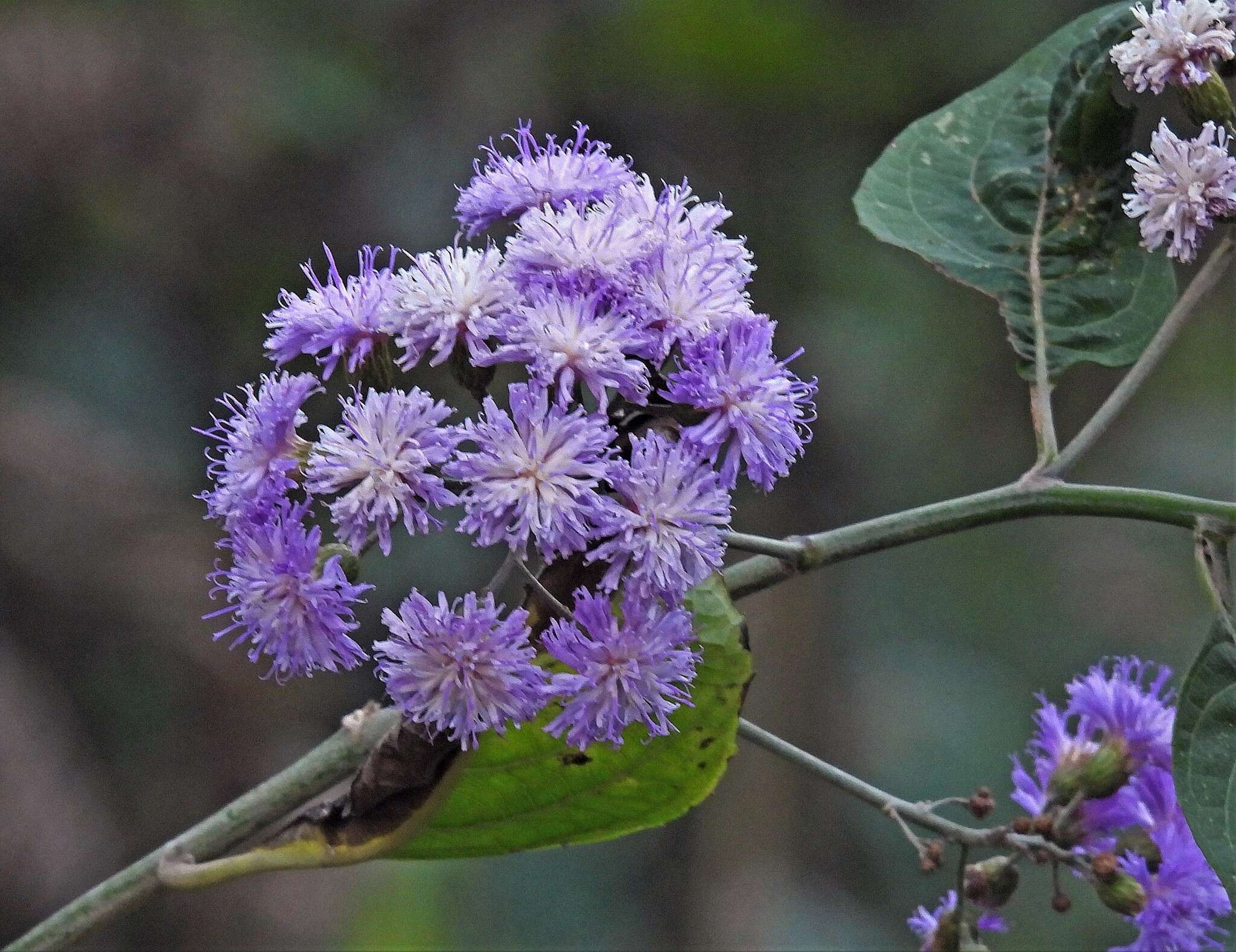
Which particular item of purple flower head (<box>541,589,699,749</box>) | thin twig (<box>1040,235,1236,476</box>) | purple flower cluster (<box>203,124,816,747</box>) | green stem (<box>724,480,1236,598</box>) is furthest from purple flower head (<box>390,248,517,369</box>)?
thin twig (<box>1040,235,1236,476</box>)

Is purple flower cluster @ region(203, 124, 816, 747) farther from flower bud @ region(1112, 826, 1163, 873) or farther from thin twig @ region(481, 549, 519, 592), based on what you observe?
flower bud @ region(1112, 826, 1163, 873)

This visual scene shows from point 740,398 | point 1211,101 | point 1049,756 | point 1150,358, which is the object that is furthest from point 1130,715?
point 740,398

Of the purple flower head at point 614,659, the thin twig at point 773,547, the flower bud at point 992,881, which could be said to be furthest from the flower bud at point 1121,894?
the purple flower head at point 614,659

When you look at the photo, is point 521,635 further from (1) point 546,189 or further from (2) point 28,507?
(2) point 28,507

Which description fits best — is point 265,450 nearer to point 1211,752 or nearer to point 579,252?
point 579,252

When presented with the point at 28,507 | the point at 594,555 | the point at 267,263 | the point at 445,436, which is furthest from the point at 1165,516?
the point at 28,507
